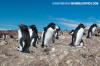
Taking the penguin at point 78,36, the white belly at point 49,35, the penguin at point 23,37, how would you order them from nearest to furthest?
the penguin at point 23,37
the penguin at point 78,36
the white belly at point 49,35

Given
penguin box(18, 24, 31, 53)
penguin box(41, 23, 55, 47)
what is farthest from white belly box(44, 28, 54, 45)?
penguin box(18, 24, 31, 53)

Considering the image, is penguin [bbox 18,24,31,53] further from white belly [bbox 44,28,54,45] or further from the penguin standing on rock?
the penguin standing on rock

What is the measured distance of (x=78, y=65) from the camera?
9359 millimetres

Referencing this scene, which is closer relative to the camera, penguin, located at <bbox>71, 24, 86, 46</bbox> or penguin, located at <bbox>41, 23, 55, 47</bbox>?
penguin, located at <bbox>71, 24, 86, 46</bbox>

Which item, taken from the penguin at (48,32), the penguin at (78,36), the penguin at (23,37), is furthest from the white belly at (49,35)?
the penguin at (23,37)

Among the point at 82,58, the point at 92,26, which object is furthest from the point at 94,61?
the point at 92,26

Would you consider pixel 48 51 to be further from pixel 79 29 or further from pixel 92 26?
pixel 92 26

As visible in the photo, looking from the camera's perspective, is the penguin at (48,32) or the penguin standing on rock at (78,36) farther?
the penguin at (48,32)

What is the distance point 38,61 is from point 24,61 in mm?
745

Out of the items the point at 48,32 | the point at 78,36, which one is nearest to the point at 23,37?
the point at 48,32

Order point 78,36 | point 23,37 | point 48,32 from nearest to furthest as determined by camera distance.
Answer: point 23,37, point 78,36, point 48,32

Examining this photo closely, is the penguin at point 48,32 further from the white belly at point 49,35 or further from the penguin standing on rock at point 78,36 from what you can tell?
the penguin standing on rock at point 78,36

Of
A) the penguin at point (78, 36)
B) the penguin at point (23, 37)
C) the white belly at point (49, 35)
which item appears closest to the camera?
the penguin at point (23, 37)

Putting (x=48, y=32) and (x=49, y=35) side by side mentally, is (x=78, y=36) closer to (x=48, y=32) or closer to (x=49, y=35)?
(x=49, y=35)
